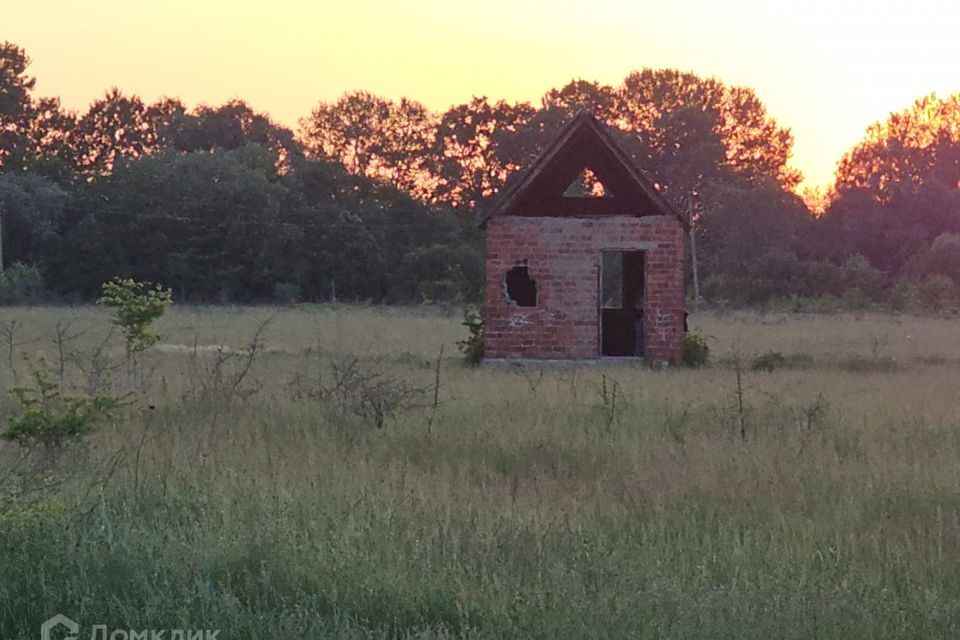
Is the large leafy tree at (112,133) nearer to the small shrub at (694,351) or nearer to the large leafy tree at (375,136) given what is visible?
the large leafy tree at (375,136)

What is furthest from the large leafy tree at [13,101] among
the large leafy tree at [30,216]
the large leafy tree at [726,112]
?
the large leafy tree at [726,112]

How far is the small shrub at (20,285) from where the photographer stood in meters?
44.6

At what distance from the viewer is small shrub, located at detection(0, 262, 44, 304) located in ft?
146

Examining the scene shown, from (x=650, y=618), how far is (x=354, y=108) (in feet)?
231

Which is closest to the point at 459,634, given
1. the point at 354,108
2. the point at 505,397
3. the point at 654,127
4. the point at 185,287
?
the point at 505,397

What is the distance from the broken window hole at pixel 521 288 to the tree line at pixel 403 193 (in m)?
25.2

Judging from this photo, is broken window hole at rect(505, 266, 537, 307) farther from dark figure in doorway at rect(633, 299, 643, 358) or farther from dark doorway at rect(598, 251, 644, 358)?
dark figure in doorway at rect(633, 299, 643, 358)

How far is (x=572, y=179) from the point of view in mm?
18812

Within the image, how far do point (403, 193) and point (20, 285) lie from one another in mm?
23401

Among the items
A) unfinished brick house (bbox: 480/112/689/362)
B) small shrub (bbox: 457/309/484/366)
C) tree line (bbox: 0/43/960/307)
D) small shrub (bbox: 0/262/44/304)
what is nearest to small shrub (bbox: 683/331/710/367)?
unfinished brick house (bbox: 480/112/689/362)

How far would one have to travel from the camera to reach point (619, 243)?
1869 cm

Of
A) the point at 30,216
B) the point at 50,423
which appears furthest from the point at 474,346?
the point at 30,216

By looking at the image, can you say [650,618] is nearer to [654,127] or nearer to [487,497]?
[487,497]

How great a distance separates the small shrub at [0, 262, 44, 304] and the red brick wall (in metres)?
32.6
